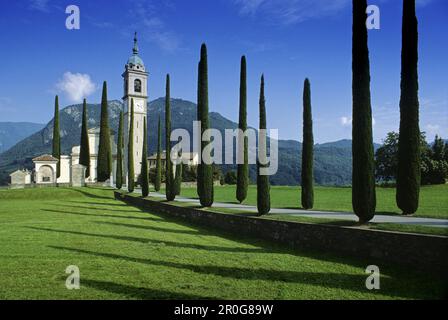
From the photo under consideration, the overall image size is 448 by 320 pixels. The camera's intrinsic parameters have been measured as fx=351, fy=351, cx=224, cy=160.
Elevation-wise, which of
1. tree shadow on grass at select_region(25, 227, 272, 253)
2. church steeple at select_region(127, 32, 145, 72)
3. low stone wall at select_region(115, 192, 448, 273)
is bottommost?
tree shadow on grass at select_region(25, 227, 272, 253)

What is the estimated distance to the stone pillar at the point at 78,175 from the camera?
4756 cm

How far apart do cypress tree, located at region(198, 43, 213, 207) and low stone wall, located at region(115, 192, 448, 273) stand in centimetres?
357

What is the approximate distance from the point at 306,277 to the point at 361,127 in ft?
20.1

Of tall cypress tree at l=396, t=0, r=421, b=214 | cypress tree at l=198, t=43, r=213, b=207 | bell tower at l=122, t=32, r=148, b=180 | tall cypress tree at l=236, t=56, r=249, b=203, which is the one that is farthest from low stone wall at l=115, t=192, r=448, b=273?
bell tower at l=122, t=32, r=148, b=180

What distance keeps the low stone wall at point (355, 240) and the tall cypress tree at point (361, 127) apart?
139cm

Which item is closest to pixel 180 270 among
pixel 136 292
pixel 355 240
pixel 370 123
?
pixel 136 292

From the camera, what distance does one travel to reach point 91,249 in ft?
37.3

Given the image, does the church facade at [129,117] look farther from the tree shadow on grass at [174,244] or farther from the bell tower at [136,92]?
the tree shadow on grass at [174,244]

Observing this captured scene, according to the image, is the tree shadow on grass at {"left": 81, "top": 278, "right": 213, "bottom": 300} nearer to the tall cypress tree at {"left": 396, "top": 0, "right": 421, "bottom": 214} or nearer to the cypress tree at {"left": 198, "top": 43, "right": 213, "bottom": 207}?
the tall cypress tree at {"left": 396, "top": 0, "right": 421, "bottom": 214}

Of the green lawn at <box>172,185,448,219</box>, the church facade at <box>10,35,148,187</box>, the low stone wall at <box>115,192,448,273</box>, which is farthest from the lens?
the church facade at <box>10,35,148,187</box>

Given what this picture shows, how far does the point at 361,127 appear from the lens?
480 inches

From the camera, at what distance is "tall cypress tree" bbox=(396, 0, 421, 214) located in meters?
13.2

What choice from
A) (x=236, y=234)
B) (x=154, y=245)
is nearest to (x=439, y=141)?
(x=236, y=234)

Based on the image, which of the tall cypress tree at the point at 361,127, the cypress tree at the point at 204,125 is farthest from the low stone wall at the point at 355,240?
the cypress tree at the point at 204,125
